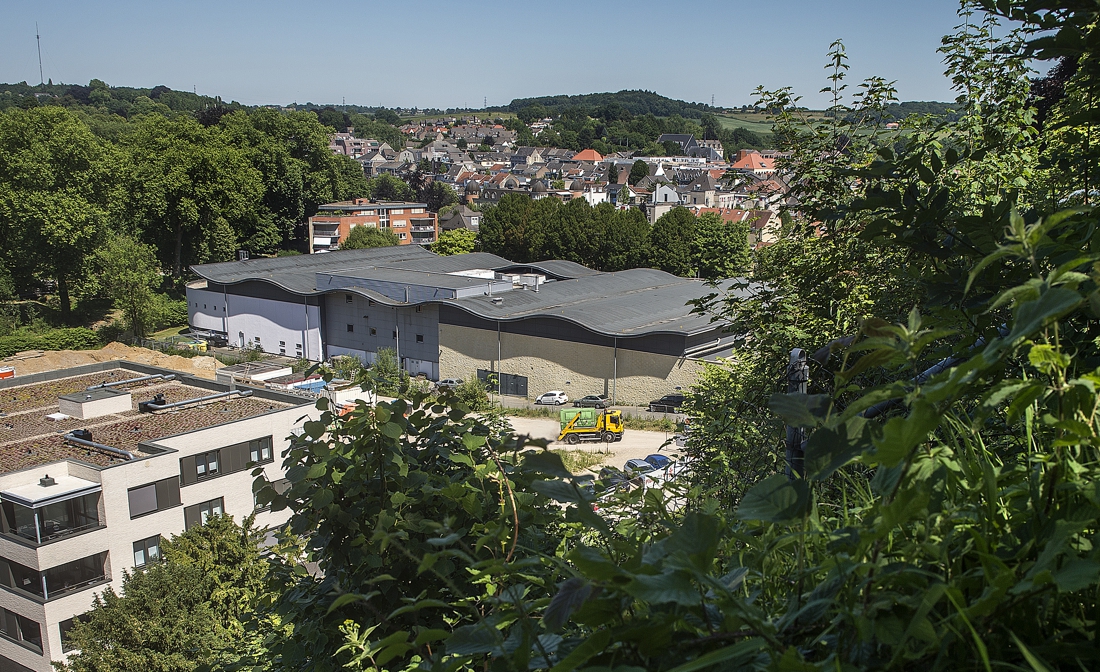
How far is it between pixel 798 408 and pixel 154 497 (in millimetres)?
15068

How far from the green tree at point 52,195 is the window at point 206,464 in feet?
76.6

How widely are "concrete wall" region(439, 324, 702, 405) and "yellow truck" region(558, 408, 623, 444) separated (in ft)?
8.30

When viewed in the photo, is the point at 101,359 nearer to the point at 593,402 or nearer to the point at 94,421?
the point at 94,421

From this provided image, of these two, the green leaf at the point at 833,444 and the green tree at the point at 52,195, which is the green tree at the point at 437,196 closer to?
the green tree at the point at 52,195

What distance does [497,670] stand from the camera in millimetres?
1093

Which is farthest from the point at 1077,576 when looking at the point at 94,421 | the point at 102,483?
the point at 94,421

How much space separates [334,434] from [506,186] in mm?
92574

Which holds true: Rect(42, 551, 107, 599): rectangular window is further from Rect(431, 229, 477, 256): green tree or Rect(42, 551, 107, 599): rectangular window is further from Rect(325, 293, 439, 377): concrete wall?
Rect(431, 229, 477, 256): green tree

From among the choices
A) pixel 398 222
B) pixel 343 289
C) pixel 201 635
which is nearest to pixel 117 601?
pixel 201 635

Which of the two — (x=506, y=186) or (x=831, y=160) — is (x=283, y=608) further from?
(x=506, y=186)

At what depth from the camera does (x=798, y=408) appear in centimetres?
104

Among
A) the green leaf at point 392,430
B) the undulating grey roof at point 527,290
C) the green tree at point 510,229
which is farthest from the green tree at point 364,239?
the green leaf at point 392,430

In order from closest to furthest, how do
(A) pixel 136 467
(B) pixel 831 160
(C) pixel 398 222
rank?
(B) pixel 831 160 < (A) pixel 136 467 < (C) pixel 398 222

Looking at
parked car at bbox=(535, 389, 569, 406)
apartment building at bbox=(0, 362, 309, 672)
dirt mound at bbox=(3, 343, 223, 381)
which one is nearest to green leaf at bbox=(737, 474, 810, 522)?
apartment building at bbox=(0, 362, 309, 672)
